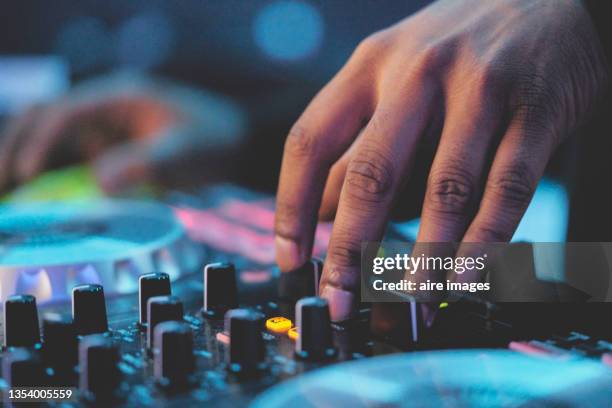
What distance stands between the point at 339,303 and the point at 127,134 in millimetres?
1544

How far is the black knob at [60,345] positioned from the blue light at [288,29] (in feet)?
5.18

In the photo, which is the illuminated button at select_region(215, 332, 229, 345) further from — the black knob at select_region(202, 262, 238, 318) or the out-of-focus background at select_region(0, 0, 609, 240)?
the out-of-focus background at select_region(0, 0, 609, 240)

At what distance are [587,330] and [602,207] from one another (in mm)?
910

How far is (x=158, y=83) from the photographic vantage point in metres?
2.41

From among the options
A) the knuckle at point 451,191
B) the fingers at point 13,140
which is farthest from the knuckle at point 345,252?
the fingers at point 13,140

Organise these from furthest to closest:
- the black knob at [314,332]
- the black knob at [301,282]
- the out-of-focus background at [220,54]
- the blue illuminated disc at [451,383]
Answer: the out-of-focus background at [220,54]
the black knob at [301,282]
the black knob at [314,332]
the blue illuminated disc at [451,383]

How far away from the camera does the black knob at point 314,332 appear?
29.8 inches

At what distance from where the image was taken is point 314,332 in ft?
2.49

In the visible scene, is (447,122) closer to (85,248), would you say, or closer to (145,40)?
(85,248)

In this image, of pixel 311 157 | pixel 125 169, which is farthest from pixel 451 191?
pixel 125 169

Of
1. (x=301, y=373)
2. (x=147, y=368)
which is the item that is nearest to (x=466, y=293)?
(x=301, y=373)

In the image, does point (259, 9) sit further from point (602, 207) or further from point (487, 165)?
point (487, 165)

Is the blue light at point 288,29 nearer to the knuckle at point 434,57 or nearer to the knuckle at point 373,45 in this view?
the knuckle at point 373,45

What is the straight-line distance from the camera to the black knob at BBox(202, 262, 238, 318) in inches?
36.1
